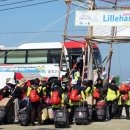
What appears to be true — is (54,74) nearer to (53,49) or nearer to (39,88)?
(53,49)

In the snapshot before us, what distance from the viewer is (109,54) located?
22.7 m

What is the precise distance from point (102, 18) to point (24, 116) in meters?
5.23

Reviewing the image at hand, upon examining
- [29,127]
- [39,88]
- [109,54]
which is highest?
[109,54]

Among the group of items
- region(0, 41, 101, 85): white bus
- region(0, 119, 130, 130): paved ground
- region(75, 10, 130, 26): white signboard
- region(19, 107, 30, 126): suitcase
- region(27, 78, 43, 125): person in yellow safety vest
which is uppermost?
region(75, 10, 130, 26): white signboard

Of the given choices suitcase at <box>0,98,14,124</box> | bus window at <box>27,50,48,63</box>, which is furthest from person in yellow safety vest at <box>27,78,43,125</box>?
bus window at <box>27,50,48,63</box>

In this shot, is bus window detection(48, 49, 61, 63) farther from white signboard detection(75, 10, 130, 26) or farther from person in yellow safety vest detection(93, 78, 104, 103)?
person in yellow safety vest detection(93, 78, 104, 103)

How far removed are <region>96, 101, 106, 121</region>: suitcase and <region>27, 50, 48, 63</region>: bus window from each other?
16474 mm

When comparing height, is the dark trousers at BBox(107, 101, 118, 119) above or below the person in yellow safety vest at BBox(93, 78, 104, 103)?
below

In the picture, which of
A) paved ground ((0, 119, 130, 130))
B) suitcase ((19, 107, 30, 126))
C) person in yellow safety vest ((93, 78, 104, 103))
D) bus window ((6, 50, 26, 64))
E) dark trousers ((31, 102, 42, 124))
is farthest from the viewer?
bus window ((6, 50, 26, 64))

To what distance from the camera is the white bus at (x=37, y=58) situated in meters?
34.0

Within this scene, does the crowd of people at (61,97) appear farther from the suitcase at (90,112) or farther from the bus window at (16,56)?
the bus window at (16,56)

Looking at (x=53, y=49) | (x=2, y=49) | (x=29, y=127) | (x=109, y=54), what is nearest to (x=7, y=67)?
(x=2, y=49)

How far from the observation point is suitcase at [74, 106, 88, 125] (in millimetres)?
17406

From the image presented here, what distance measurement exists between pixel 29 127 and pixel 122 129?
330cm
